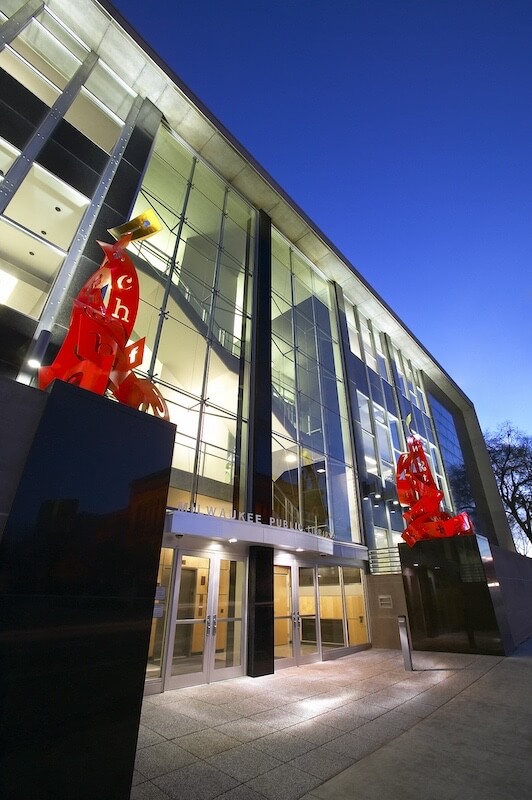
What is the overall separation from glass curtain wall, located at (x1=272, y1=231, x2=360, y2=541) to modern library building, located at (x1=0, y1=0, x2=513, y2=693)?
0.09 metres

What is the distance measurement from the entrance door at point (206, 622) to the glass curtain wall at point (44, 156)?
767cm

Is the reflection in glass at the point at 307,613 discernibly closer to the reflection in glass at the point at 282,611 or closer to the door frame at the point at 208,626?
the reflection in glass at the point at 282,611

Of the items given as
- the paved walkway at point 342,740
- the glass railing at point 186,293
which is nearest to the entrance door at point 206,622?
the paved walkway at point 342,740

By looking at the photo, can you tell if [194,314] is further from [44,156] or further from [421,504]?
[421,504]

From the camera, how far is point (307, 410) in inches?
612

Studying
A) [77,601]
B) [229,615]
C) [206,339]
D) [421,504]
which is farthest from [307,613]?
[77,601]

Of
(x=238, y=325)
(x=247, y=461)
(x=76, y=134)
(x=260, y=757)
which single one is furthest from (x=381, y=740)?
(x=76, y=134)

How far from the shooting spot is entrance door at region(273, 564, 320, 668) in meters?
10.7

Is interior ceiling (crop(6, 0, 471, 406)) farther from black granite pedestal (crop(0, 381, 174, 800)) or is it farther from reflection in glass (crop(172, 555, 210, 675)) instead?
reflection in glass (crop(172, 555, 210, 675))

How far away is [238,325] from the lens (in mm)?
14008

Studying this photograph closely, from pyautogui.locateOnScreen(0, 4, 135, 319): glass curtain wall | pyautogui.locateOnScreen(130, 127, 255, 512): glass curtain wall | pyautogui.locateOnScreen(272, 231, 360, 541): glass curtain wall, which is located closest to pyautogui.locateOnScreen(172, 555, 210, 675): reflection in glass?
pyautogui.locateOnScreen(130, 127, 255, 512): glass curtain wall

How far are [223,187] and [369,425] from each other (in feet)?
45.1

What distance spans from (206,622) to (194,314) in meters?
9.08

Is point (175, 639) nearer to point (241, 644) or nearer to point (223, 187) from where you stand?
point (241, 644)
